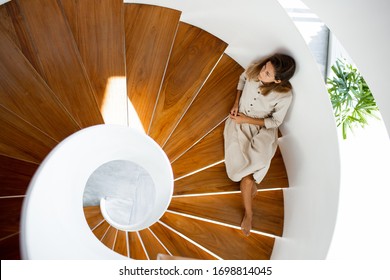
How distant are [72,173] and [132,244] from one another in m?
1.52

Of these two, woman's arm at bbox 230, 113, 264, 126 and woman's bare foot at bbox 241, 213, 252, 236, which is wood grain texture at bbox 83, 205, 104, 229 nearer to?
woman's bare foot at bbox 241, 213, 252, 236

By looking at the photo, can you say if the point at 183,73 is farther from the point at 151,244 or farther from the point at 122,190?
the point at 151,244

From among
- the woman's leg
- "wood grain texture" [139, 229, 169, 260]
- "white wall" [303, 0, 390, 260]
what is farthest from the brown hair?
"wood grain texture" [139, 229, 169, 260]

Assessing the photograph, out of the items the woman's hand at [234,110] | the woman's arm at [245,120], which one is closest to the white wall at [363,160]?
the woman's arm at [245,120]

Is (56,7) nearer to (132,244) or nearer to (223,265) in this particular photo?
(132,244)

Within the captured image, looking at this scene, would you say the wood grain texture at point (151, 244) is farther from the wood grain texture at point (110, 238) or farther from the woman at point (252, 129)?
the woman at point (252, 129)

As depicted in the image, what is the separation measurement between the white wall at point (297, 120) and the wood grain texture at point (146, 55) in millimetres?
204

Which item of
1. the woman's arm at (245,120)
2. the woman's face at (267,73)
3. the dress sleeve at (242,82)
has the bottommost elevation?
the woman's arm at (245,120)

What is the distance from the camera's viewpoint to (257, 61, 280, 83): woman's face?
10.6 feet

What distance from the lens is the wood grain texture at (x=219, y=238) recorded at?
385 cm

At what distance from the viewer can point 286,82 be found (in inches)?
133

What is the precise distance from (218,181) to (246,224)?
1.54 ft

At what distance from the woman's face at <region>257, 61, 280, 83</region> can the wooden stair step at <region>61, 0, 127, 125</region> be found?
1.15 meters

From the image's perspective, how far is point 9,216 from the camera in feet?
10.4
